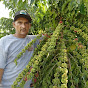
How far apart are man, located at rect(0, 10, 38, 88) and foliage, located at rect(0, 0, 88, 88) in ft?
0.63

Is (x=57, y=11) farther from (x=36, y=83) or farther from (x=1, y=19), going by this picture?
(x=1, y=19)

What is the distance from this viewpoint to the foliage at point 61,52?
0.73m

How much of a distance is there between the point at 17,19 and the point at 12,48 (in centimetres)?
28

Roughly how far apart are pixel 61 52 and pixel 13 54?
20.4 inches

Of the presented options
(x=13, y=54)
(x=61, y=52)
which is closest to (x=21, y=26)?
(x=13, y=54)

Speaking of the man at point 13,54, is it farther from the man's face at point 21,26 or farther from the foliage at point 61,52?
the foliage at point 61,52

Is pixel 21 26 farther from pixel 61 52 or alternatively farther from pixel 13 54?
pixel 61 52

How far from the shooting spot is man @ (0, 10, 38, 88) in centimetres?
112

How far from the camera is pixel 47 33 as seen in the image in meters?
1.05

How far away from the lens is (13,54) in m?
1.14

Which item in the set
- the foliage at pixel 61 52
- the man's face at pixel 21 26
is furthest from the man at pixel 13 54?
the foliage at pixel 61 52

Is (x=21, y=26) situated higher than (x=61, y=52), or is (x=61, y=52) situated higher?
(x=21, y=26)

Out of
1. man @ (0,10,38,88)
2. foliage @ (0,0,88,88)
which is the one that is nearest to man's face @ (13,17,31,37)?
man @ (0,10,38,88)

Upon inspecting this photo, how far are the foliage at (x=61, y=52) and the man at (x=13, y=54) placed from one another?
192 mm
